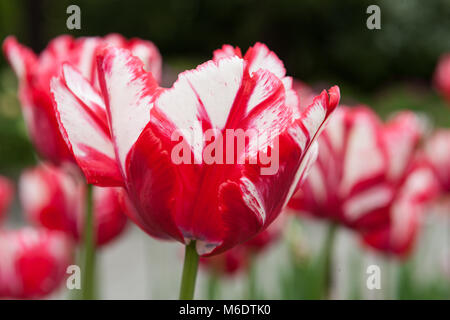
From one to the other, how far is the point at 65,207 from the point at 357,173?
277mm

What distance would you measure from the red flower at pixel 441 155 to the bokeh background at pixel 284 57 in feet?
0.46

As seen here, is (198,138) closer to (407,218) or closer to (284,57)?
(407,218)

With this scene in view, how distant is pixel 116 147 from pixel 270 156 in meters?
0.07

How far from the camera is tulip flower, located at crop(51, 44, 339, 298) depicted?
27cm

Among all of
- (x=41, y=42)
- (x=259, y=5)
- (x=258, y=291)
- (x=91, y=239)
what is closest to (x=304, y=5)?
(x=259, y=5)

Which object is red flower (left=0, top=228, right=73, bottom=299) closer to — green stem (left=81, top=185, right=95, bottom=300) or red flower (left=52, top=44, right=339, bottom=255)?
green stem (left=81, top=185, right=95, bottom=300)

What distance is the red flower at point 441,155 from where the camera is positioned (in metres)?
0.87

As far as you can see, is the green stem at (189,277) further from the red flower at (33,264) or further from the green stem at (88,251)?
the red flower at (33,264)

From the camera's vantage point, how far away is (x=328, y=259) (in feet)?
1.71

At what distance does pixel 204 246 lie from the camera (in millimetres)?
290

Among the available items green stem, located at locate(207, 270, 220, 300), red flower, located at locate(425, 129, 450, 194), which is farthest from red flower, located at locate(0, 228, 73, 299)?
red flower, located at locate(425, 129, 450, 194)

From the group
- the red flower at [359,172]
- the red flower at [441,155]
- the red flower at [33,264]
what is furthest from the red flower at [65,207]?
the red flower at [441,155]

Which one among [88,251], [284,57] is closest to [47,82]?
[88,251]

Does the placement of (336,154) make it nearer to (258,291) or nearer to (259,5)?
(258,291)
